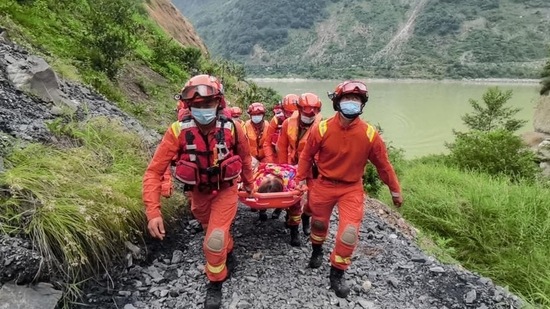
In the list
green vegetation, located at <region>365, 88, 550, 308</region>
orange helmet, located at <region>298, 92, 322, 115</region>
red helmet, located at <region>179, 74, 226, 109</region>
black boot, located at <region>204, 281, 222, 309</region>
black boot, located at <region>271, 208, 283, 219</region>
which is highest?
red helmet, located at <region>179, 74, 226, 109</region>

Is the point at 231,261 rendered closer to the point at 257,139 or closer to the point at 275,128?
the point at 275,128

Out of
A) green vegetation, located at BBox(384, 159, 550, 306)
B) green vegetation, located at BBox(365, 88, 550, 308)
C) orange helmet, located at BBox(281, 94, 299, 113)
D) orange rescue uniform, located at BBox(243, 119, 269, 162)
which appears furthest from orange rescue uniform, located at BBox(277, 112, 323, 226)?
green vegetation, located at BBox(384, 159, 550, 306)

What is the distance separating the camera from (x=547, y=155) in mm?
20047

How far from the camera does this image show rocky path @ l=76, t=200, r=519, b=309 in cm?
369

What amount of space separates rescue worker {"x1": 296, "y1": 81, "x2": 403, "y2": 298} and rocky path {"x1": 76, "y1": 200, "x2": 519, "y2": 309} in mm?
284

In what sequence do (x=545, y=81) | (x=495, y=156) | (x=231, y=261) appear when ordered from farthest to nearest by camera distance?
(x=545, y=81) → (x=495, y=156) → (x=231, y=261)

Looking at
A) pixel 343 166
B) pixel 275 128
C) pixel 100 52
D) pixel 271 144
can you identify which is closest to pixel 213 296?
pixel 343 166

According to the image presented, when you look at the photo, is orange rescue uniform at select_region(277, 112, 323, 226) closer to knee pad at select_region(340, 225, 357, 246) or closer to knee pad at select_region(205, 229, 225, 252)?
knee pad at select_region(340, 225, 357, 246)

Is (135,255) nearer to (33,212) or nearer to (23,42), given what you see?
(33,212)

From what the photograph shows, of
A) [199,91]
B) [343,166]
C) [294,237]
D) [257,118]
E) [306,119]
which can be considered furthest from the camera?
[257,118]

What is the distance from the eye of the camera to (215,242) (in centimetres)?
349

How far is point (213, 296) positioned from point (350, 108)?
192cm

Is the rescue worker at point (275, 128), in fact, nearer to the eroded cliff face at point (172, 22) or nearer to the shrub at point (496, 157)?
the shrub at point (496, 157)

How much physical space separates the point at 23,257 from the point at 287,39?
13817 cm
